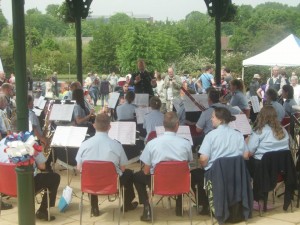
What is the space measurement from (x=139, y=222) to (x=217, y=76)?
6.65 meters

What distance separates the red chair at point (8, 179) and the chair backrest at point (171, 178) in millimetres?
1615

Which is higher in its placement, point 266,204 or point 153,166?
point 153,166

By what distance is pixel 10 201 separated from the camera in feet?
22.5

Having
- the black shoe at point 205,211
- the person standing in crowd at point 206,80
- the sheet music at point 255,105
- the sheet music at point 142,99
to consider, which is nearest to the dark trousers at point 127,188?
the black shoe at point 205,211

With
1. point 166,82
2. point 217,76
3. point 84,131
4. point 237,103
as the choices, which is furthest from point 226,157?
point 166,82

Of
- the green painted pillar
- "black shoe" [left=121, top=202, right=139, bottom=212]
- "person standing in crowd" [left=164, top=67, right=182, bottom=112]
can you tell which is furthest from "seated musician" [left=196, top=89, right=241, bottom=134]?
"person standing in crowd" [left=164, top=67, right=182, bottom=112]

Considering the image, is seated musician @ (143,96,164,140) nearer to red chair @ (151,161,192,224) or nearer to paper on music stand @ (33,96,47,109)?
red chair @ (151,161,192,224)

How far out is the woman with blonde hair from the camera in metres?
6.02

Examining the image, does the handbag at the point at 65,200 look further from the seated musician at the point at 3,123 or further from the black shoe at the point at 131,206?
the seated musician at the point at 3,123

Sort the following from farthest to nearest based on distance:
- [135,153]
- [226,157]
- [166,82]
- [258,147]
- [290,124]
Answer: [166,82] < [290,124] < [135,153] < [258,147] < [226,157]

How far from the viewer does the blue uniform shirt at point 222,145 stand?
5637 mm

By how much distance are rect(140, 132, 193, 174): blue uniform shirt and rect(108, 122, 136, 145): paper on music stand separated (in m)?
1.02

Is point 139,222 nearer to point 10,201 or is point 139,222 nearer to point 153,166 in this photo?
point 153,166

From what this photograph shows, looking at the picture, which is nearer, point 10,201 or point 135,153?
point 10,201
